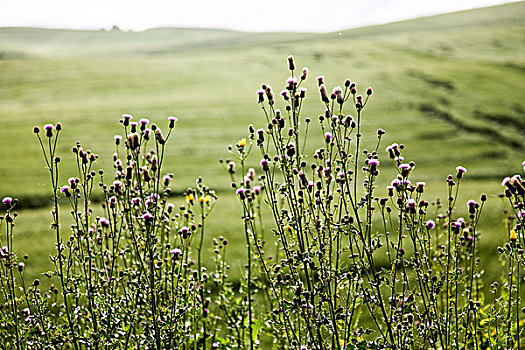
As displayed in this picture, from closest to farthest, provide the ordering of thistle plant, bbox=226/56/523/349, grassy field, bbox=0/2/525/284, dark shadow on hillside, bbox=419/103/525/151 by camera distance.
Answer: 1. thistle plant, bbox=226/56/523/349
2. grassy field, bbox=0/2/525/284
3. dark shadow on hillside, bbox=419/103/525/151

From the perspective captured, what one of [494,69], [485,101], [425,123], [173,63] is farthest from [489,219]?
[173,63]

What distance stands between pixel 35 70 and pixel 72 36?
16032mm

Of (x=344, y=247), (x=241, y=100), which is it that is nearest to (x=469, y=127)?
(x=241, y=100)

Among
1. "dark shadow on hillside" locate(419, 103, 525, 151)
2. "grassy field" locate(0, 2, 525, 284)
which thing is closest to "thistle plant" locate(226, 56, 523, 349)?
"grassy field" locate(0, 2, 525, 284)

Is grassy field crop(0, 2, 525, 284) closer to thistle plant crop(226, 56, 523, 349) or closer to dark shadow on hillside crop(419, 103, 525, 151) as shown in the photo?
dark shadow on hillside crop(419, 103, 525, 151)

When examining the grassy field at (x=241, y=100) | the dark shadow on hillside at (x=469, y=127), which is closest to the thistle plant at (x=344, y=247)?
the grassy field at (x=241, y=100)

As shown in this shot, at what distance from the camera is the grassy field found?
11.6 m

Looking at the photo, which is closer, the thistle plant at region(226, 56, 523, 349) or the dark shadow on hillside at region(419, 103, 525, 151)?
the thistle plant at region(226, 56, 523, 349)

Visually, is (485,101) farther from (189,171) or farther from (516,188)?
(516,188)

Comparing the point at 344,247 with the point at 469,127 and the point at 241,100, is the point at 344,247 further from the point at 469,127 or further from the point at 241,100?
the point at 241,100

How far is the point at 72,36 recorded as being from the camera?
38.2 m

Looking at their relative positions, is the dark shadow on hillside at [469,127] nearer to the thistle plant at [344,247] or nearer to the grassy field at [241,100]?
the grassy field at [241,100]

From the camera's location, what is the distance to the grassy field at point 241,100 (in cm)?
1162

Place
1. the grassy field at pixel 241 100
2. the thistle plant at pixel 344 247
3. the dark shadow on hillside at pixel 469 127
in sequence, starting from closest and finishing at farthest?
the thistle plant at pixel 344 247
the grassy field at pixel 241 100
the dark shadow on hillside at pixel 469 127
